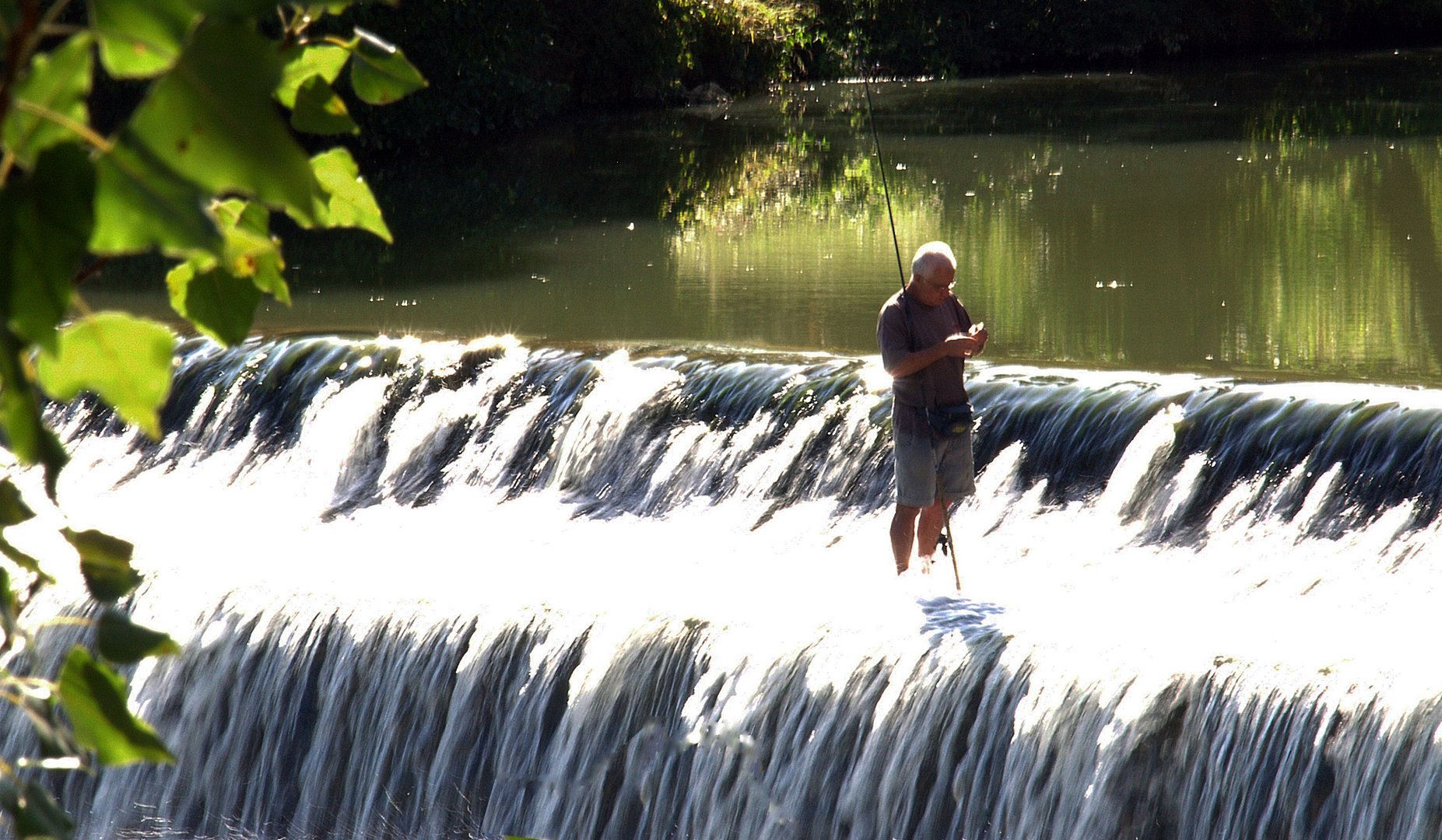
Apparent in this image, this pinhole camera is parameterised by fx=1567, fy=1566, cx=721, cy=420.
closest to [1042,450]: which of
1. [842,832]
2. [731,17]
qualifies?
[842,832]

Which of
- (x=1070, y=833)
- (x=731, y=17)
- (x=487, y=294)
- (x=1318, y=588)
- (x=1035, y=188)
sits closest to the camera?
(x=1070, y=833)

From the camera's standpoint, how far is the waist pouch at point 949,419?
259 inches

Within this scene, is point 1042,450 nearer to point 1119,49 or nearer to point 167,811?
point 167,811

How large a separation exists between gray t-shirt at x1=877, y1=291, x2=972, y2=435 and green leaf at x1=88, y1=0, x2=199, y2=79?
5811 mm

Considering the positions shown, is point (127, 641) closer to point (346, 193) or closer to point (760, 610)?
point (346, 193)

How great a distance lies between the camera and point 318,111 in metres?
1.02

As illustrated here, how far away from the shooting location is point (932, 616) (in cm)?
618

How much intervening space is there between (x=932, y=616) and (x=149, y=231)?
18.9 ft

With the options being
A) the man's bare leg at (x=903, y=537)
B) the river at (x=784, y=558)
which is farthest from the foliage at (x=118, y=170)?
the man's bare leg at (x=903, y=537)

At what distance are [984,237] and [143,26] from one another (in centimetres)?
1301

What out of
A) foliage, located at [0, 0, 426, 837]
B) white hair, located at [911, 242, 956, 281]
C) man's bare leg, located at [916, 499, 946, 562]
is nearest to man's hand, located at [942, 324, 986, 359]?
white hair, located at [911, 242, 956, 281]

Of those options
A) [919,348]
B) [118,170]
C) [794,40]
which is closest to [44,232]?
[118,170]

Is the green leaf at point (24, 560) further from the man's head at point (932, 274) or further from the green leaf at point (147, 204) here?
the man's head at point (932, 274)

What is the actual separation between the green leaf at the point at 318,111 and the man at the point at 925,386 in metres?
5.28
